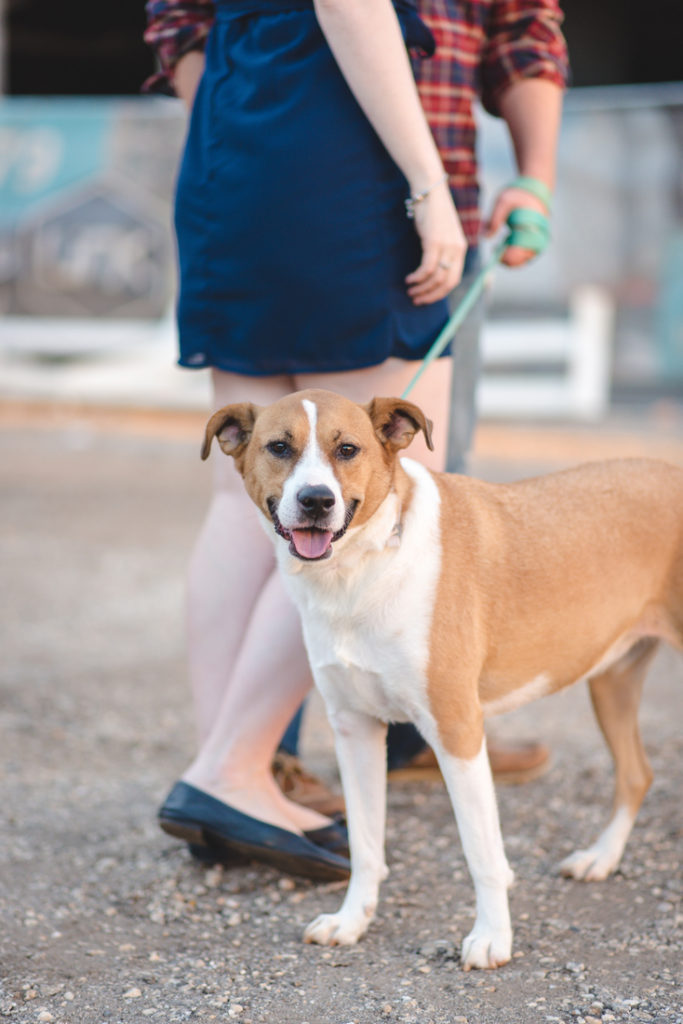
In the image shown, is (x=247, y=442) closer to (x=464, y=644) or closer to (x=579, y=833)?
(x=464, y=644)

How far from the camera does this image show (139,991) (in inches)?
89.7

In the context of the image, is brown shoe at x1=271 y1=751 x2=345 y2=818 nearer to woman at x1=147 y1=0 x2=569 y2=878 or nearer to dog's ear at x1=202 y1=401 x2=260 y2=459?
woman at x1=147 y1=0 x2=569 y2=878

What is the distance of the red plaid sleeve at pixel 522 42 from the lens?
9.48 ft

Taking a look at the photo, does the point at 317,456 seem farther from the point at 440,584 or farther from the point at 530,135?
the point at 530,135

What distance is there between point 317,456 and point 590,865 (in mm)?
1261

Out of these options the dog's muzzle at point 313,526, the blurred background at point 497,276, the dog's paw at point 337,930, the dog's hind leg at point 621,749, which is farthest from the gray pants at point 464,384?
the blurred background at point 497,276

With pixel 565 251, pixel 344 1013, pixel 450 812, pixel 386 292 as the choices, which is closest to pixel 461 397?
pixel 386 292

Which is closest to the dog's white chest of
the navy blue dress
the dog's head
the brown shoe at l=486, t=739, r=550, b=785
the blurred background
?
the dog's head

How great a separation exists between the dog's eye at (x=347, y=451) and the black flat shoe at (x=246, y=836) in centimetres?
96

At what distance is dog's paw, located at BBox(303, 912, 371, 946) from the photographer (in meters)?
2.48

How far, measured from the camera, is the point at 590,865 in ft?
9.12

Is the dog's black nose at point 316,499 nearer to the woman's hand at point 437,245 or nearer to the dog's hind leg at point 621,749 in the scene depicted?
the woman's hand at point 437,245

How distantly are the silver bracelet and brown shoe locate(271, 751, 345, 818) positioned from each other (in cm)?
144

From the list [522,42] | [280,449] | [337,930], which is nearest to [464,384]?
[522,42]
